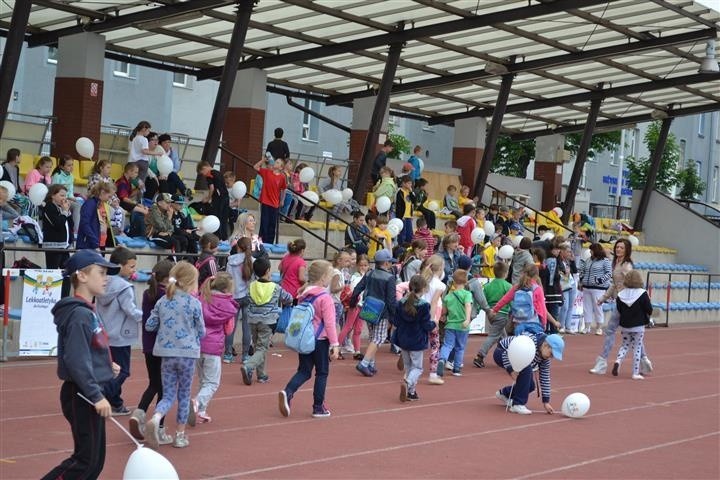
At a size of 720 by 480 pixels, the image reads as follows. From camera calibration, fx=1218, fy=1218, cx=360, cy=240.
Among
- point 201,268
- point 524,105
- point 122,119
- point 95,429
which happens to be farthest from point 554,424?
point 122,119

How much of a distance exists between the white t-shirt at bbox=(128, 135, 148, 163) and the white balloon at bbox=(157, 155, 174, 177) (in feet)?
1.13

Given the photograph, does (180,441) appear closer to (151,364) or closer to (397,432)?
(151,364)

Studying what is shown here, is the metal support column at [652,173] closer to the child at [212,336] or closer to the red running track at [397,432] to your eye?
the red running track at [397,432]

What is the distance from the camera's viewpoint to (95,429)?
7.46m

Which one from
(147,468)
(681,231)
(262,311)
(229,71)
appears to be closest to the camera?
(147,468)

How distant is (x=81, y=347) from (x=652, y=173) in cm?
3750

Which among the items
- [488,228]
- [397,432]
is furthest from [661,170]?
[397,432]

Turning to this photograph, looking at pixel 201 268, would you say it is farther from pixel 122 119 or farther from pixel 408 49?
pixel 122 119

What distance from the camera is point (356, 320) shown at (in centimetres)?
1848

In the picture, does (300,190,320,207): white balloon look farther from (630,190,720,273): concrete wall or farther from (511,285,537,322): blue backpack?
(630,190,720,273): concrete wall

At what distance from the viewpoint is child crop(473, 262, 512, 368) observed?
59.1 feet

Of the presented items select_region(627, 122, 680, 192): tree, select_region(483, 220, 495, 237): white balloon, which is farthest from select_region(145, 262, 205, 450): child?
select_region(627, 122, 680, 192): tree

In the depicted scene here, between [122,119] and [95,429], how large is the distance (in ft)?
133

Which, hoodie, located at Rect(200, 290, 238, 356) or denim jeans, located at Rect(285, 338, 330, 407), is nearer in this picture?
hoodie, located at Rect(200, 290, 238, 356)
